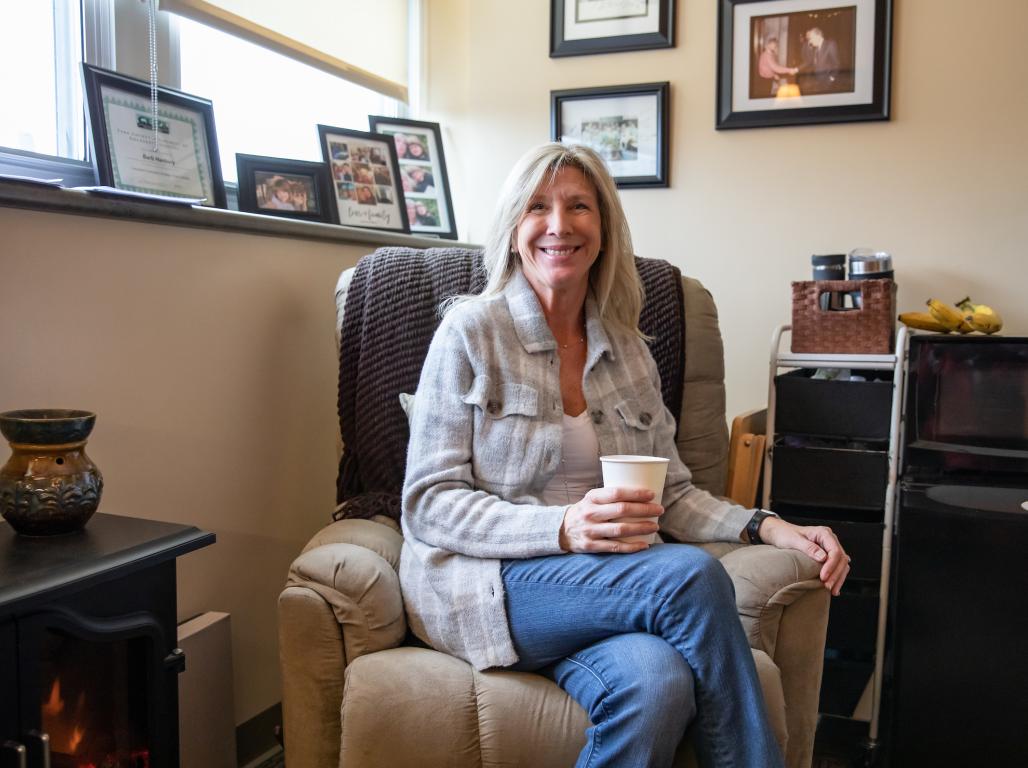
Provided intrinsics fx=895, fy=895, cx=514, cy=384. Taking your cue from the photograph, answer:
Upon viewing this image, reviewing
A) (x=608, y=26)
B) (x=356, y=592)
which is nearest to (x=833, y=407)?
(x=356, y=592)

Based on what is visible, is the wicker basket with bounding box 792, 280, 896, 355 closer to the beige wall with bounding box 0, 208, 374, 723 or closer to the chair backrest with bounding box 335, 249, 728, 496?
the chair backrest with bounding box 335, 249, 728, 496

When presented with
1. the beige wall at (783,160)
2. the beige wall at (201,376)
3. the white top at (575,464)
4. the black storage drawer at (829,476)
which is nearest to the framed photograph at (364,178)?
the beige wall at (201,376)

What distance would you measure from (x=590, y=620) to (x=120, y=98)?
1.28 m

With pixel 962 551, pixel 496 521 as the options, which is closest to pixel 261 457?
pixel 496 521

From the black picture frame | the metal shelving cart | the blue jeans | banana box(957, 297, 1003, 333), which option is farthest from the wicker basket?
the black picture frame

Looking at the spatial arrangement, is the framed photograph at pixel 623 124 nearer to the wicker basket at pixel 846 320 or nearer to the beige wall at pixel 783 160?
the beige wall at pixel 783 160

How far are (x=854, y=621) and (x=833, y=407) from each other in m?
0.50

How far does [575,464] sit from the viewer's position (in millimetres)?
1534

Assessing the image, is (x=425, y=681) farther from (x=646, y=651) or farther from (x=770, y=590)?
(x=770, y=590)

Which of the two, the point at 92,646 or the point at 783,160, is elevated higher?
the point at 783,160

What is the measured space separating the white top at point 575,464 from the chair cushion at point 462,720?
1.08ft

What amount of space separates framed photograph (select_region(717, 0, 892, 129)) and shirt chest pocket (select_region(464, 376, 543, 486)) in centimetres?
148

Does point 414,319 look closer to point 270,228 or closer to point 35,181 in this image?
point 270,228

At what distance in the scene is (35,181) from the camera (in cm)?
132
